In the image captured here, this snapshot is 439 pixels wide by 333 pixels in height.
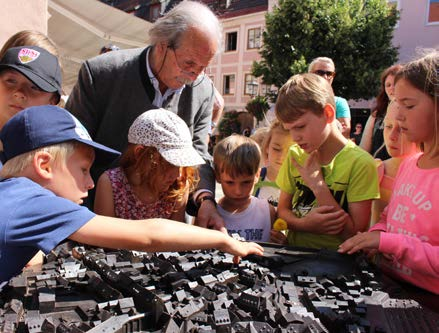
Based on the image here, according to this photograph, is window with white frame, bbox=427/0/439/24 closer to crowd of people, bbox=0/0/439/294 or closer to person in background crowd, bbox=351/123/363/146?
person in background crowd, bbox=351/123/363/146

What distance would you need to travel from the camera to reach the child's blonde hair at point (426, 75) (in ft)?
4.63

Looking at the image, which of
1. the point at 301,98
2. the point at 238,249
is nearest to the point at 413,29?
the point at 301,98

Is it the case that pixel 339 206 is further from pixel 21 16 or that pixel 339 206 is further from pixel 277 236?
pixel 21 16

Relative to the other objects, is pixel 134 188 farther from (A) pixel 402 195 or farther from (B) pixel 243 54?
(B) pixel 243 54

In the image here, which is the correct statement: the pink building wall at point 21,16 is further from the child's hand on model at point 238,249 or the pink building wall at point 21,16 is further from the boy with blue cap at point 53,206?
the child's hand on model at point 238,249

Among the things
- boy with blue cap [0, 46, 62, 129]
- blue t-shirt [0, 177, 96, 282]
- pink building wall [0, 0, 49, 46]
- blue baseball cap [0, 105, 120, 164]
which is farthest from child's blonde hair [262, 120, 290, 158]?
pink building wall [0, 0, 49, 46]

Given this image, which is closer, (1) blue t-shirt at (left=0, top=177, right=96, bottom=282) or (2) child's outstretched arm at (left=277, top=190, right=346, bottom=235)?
(1) blue t-shirt at (left=0, top=177, right=96, bottom=282)

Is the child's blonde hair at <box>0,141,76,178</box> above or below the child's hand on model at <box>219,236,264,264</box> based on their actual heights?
above

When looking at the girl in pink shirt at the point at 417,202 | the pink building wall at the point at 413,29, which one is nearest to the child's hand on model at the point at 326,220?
the girl in pink shirt at the point at 417,202

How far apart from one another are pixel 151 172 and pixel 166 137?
7.1 inches

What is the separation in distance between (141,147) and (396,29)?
16.9m

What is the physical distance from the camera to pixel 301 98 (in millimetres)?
1837

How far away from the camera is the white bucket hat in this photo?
1.68 meters

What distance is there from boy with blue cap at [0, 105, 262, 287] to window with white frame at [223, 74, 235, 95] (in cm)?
2166
